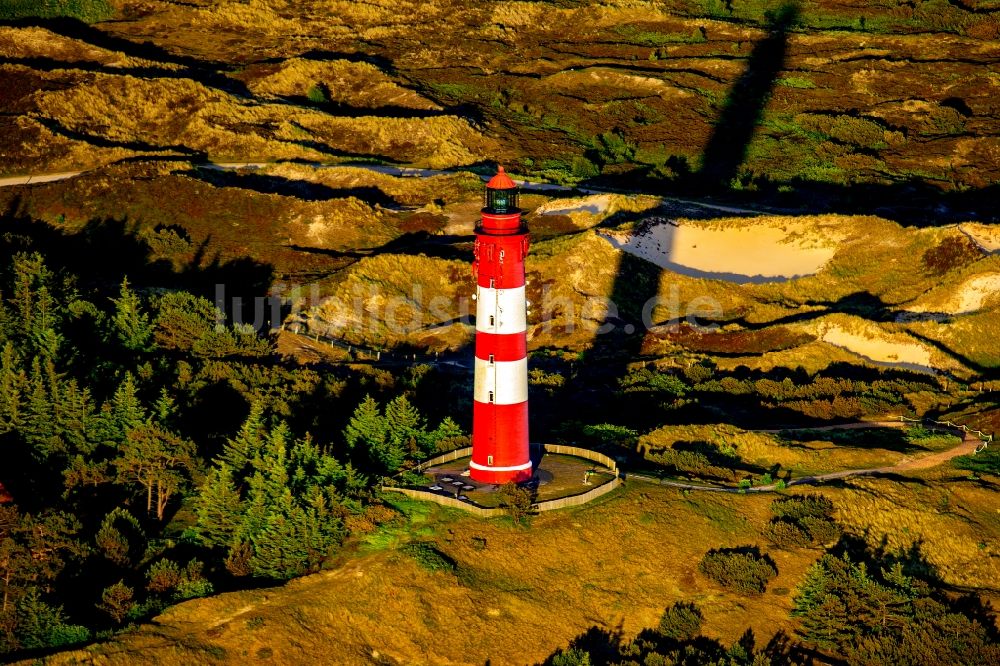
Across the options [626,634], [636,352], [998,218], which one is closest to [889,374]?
[636,352]

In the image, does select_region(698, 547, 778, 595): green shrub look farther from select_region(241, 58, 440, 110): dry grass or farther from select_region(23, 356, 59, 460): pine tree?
select_region(241, 58, 440, 110): dry grass

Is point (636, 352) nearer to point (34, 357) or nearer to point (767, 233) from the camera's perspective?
point (767, 233)

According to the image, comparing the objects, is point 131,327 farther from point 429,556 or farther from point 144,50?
point 144,50

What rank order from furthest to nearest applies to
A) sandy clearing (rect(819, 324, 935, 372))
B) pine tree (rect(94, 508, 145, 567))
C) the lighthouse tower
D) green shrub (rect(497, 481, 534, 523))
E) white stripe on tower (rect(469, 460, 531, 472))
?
1. sandy clearing (rect(819, 324, 935, 372))
2. white stripe on tower (rect(469, 460, 531, 472))
3. green shrub (rect(497, 481, 534, 523))
4. pine tree (rect(94, 508, 145, 567))
5. the lighthouse tower

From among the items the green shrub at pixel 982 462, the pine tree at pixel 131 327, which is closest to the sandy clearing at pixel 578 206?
the pine tree at pixel 131 327

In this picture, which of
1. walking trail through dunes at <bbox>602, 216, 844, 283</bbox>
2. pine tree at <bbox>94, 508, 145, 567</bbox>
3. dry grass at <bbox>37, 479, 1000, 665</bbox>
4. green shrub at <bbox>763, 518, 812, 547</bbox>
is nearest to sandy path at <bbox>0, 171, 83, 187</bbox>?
walking trail through dunes at <bbox>602, 216, 844, 283</bbox>

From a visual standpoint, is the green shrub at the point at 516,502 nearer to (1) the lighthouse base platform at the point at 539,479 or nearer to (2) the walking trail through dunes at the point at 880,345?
(1) the lighthouse base platform at the point at 539,479

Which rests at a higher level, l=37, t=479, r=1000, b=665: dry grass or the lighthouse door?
the lighthouse door

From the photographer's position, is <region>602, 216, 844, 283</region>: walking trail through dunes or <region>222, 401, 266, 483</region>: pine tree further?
<region>602, 216, 844, 283</region>: walking trail through dunes
